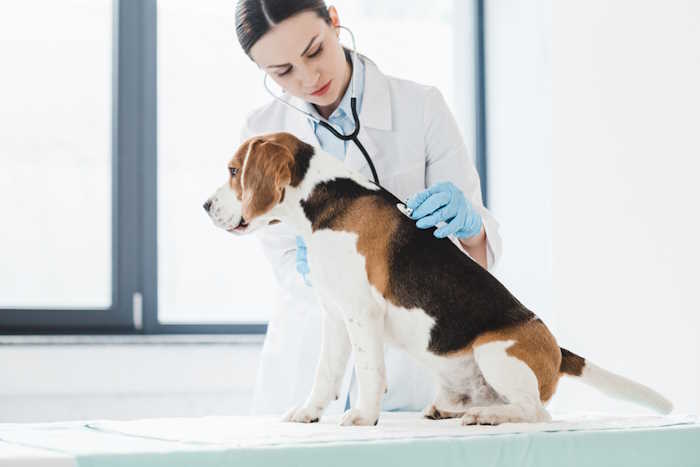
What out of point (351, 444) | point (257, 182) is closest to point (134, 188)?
point (257, 182)

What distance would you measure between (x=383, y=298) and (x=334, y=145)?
48 centimetres

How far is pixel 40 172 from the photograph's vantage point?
264 centimetres

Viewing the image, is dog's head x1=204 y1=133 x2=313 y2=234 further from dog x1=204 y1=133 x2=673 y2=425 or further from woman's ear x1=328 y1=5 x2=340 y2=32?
woman's ear x1=328 y1=5 x2=340 y2=32

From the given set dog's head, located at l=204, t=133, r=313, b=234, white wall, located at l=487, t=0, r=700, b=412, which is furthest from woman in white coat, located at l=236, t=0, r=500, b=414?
white wall, located at l=487, t=0, r=700, b=412

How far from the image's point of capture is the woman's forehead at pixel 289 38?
1440mm

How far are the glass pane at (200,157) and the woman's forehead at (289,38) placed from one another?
4.43 ft

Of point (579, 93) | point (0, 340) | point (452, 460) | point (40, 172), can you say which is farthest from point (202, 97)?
point (452, 460)

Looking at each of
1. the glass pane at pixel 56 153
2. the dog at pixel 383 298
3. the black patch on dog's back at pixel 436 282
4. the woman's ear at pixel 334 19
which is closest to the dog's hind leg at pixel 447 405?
the dog at pixel 383 298

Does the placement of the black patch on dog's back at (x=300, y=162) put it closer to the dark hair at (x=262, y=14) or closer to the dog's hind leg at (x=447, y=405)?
the dark hair at (x=262, y=14)

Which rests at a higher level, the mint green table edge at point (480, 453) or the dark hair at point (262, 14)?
the dark hair at point (262, 14)

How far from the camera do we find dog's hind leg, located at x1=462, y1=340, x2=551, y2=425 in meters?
1.13

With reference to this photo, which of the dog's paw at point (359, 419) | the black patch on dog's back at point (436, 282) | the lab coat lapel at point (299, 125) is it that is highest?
the lab coat lapel at point (299, 125)

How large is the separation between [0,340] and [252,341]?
762mm

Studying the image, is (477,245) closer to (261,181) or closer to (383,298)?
(383,298)
